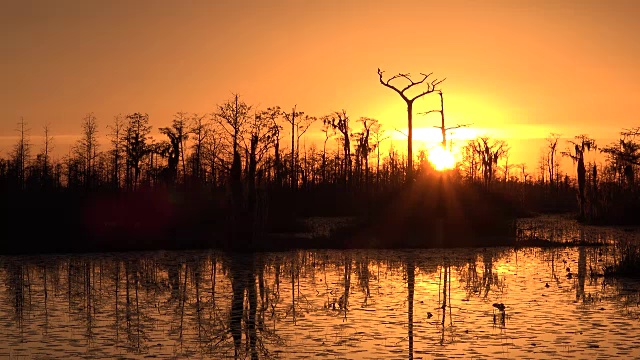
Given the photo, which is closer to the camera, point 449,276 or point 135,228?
point 449,276

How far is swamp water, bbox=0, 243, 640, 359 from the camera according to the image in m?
13.8

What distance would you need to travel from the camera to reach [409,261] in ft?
97.7

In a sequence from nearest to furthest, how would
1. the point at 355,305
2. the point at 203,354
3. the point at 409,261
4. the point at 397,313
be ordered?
the point at 203,354 → the point at 397,313 → the point at 355,305 → the point at 409,261

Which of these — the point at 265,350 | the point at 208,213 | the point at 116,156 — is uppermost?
the point at 116,156

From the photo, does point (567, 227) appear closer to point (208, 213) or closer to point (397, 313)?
point (208, 213)

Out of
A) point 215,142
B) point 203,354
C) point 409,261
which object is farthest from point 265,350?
point 215,142

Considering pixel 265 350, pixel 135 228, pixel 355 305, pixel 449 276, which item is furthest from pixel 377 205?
pixel 265 350

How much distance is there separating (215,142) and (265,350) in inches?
2249

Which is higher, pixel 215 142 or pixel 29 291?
pixel 215 142

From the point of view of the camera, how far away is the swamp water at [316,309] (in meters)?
13.8

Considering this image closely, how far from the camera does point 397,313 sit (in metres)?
17.5

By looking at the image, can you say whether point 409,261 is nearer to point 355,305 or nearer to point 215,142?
point 355,305

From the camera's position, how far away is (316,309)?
18.3 m

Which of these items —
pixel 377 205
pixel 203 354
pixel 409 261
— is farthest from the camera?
pixel 377 205
